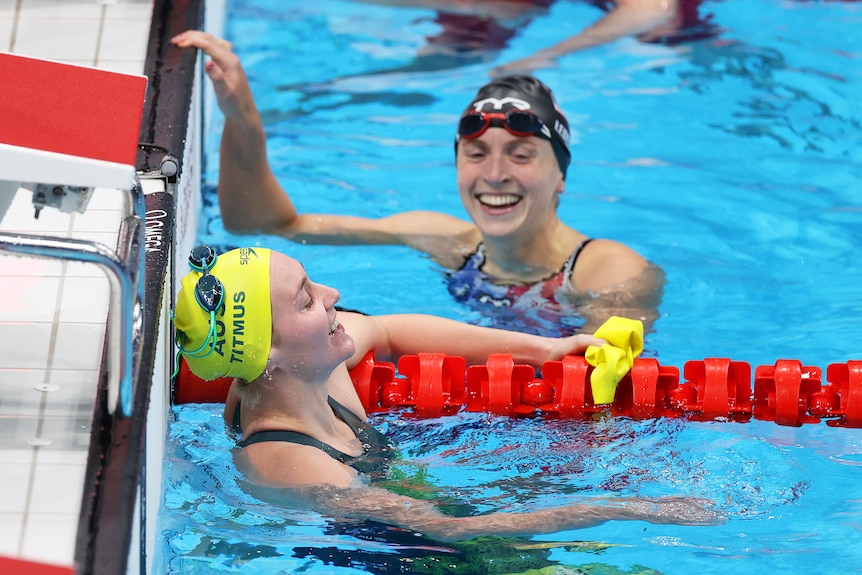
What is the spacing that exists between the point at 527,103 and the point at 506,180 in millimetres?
328

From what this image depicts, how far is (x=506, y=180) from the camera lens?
15.4 feet

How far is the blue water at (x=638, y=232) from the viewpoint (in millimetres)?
3578

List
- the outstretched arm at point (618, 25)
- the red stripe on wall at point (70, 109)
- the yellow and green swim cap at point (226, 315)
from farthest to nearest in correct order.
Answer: the outstretched arm at point (618, 25) → the yellow and green swim cap at point (226, 315) → the red stripe on wall at point (70, 109)

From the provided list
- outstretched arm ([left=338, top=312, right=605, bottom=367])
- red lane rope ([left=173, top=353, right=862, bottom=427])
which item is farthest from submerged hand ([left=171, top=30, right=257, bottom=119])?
red lane rope ([left=173, top=353, right=862, bottom=427])

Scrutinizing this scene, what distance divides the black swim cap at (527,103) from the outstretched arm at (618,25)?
283cm

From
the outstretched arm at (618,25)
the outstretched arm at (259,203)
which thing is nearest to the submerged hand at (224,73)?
the outstretched arm at (259,203)

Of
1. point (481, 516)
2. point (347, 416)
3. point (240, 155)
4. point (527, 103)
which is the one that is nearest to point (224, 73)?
point (240, 155)

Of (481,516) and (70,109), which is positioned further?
(481,516)

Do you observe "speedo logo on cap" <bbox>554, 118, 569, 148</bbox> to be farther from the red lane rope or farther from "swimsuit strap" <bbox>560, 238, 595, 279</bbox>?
the red lane rope

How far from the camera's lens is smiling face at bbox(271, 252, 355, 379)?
3367 mm

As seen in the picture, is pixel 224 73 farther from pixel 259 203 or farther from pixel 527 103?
pixel 527 103

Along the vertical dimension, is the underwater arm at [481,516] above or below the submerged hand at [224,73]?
below

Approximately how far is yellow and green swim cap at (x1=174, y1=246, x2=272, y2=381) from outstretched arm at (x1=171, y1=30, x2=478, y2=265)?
5.17ft

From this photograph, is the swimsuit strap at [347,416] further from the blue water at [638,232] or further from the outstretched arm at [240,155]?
the outstretched arm at [240,155]
